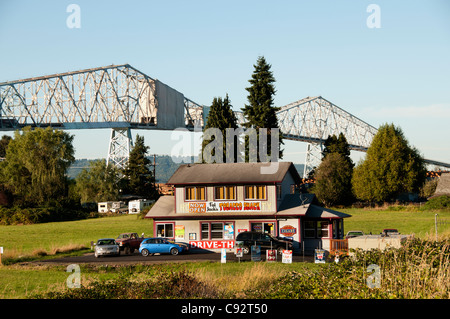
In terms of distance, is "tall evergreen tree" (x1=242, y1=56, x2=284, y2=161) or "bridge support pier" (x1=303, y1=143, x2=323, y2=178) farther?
"bridge support pier" (x1=303, y1=143, x2=323, y2=178)

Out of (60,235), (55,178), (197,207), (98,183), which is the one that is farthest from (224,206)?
(98,183)

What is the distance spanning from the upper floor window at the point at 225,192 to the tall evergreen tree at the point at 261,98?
3089 centimetres

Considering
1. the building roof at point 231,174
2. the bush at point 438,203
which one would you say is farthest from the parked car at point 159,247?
the bush at point 438,203

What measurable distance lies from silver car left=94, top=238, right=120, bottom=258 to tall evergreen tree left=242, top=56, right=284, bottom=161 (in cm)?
3624

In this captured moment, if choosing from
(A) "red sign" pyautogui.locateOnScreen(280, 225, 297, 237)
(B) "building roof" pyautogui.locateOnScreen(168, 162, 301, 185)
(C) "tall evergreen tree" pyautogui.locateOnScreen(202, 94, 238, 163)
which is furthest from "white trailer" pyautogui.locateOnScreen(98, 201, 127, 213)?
(A) "red sign" pyautogui.locateOnScreen(280, 225, 297, 237)

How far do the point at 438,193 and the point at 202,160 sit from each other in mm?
40006

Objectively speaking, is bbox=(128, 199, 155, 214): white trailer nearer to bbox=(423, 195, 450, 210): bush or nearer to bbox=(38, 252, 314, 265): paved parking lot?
bbox=(423, 195, 450, 210): bush

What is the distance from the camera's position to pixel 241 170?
45.1 m

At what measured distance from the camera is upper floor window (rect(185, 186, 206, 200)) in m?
44.5

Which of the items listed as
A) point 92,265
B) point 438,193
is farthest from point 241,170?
point 438,193

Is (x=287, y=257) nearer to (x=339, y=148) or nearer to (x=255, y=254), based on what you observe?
(x=255, y=254)

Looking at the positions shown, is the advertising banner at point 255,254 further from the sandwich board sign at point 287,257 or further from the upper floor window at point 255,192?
the upper floor window at point 255,192

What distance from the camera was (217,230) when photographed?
1711 inches
